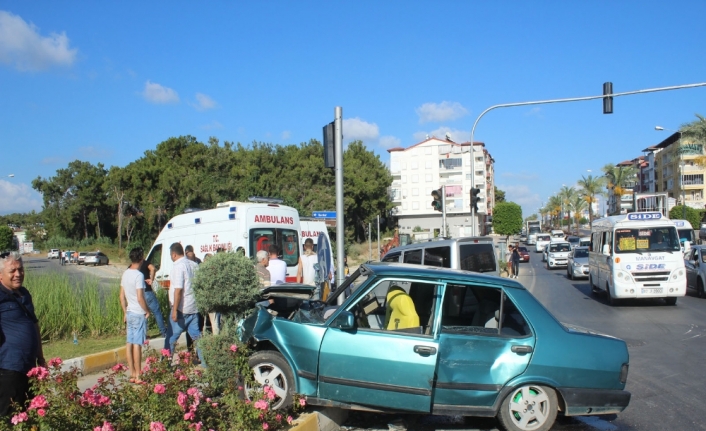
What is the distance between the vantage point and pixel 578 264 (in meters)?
28.1

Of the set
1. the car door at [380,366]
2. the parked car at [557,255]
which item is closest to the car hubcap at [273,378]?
the car door at [380,366]

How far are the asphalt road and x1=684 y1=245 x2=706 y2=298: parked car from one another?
175 centimetres

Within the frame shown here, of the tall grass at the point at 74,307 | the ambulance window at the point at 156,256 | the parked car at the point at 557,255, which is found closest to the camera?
the tall grass at the point at 74,307

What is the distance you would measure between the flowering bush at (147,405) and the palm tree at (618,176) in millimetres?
81710

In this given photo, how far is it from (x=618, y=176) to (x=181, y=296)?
80056mm

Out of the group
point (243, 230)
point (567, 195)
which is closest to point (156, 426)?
point (243, 230)

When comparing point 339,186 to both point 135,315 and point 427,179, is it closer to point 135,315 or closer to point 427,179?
point 135,315

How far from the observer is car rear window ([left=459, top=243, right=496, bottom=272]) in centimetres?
1327

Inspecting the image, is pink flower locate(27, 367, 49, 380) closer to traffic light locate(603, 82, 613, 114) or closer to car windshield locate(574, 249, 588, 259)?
traffic light locate(603, 82, 613, 114)

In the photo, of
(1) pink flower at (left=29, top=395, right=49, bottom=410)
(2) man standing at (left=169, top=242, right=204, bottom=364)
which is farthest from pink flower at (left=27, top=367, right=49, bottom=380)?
(2) man standing at (left=169, top=242, right=204, bottom=364)

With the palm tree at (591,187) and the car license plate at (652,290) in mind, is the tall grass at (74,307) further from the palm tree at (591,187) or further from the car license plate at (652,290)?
the palm tree at (591,187)

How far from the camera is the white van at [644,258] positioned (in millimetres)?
16656

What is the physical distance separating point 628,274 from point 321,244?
10609 mm

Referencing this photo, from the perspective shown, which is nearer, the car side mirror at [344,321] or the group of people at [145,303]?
the car side mirror at [344,321]
